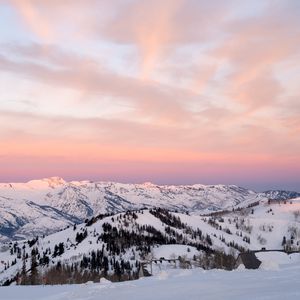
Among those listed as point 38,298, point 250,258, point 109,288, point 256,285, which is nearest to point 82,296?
point 109,288

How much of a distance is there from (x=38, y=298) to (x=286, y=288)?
23.5 m

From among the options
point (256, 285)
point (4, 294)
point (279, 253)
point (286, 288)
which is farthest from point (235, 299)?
point (279, 253)

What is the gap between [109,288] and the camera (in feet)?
128

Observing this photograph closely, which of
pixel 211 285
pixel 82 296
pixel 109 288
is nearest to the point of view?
pixel 211 285

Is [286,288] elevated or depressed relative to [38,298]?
elevated

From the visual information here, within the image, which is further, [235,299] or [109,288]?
[109,288]

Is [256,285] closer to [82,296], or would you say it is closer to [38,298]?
[82,296]

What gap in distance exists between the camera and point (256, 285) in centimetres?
3064

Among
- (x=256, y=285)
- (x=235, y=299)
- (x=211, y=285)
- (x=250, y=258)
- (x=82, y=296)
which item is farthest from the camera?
(x=250, y=258)

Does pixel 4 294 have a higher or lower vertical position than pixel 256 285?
lower

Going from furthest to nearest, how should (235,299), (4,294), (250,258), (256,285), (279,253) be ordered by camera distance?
1. (279,253)
2. (250,258)
3. (4,294)
4. (256,285)
5. (235,299)

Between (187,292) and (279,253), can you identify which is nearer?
(187,292)

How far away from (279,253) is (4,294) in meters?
60.4

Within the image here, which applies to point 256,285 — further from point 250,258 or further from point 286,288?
point 250,258
